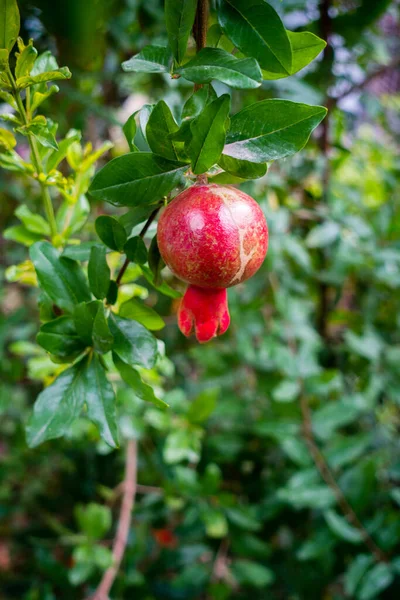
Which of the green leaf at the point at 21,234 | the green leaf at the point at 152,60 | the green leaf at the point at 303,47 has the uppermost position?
the green leaf at the point at 303,47

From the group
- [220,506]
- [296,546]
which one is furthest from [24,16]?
[296,546]

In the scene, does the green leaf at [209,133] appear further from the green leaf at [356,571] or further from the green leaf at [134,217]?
the green leaf at [356,571]

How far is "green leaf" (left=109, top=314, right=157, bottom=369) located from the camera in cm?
36

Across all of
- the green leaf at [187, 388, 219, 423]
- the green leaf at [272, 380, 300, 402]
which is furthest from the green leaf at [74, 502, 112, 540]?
the green leaf at [272, 380, 300, 402]

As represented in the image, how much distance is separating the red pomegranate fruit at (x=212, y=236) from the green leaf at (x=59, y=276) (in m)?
0.11

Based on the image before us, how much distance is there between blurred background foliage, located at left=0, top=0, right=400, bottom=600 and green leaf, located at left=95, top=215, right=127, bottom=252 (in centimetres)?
39

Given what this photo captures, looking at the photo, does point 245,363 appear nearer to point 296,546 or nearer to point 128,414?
point 128,414

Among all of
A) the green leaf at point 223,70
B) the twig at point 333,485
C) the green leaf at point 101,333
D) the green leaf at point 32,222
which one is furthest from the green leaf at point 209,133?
the twig at point 333,485

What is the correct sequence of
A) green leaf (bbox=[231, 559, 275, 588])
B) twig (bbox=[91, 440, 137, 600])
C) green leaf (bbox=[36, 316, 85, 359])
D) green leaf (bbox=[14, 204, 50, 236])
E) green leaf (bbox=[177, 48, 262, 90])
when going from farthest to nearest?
green leaf (bbox=[231, 559, 275, 588]) → twig (bbox=[91, 440, 137, 600]) → green leaf (bbox=[14, 204, 50, 236]) → green leaf (bbox=[36, 316, 85, 359]) → green leaf (bbox=[177, 48, 262, 90])

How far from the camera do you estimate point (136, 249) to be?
0.35 meters

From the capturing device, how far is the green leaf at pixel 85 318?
353 millimetres

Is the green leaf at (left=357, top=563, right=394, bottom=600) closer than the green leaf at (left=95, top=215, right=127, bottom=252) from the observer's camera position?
No

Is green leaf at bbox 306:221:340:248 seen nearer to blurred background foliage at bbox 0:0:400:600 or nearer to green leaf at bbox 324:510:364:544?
blurred background foliage at bbox 0:0:400:600

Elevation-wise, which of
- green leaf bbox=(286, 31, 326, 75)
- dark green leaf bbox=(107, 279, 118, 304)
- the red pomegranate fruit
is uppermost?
green leaf bbox=(286, 31, 326, 75)
